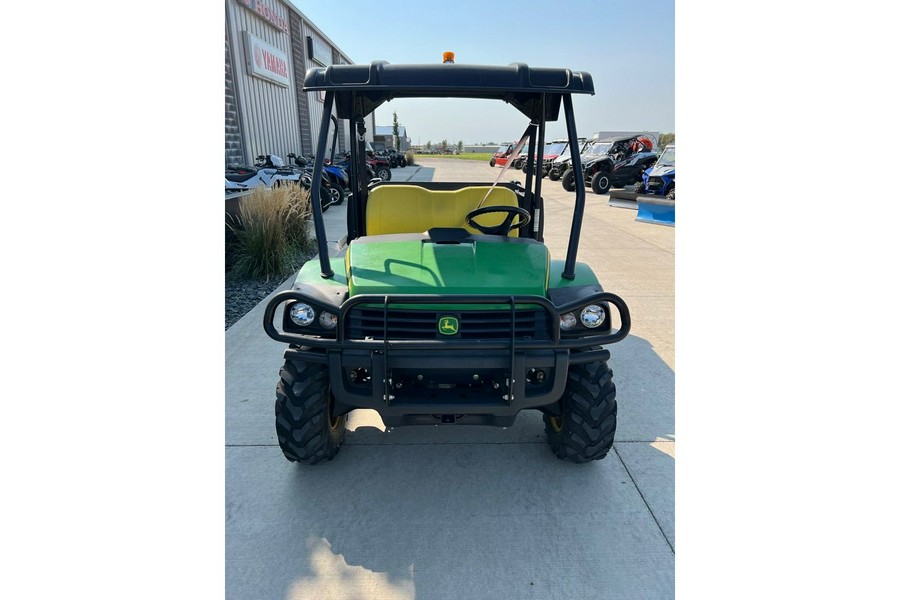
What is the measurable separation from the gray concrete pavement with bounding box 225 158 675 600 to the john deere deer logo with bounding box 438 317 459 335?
2.80ft

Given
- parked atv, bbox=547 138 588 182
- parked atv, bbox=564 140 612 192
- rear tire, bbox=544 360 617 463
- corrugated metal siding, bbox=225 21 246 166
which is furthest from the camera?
parked atv, bbox=547 138 588 182

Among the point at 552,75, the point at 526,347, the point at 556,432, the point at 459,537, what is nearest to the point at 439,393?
the point at 526,347

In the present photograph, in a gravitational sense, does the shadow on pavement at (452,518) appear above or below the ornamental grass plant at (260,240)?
below

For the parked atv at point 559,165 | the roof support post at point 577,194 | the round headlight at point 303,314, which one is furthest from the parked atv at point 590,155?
the round headlight at point 303,314

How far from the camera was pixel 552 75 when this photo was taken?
87.5 inches

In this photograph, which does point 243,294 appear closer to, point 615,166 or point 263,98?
point 263,98

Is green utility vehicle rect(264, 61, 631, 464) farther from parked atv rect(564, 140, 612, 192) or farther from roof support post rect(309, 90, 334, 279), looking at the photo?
parked atv rect(564, 140, 612, 192)

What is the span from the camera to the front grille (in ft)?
7.10

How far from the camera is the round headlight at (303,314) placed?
7.36 feet

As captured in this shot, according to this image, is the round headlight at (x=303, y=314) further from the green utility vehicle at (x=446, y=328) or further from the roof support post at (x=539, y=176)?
the roof support post at (x=539, y=176)

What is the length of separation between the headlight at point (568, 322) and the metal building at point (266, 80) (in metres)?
10.4

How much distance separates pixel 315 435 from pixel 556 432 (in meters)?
1.21

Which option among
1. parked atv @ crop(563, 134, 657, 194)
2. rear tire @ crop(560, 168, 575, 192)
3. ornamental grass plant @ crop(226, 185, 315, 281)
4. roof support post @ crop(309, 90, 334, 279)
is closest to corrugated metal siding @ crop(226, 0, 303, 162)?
ornamental grass plant @ crop(226, 185, 315, 281)

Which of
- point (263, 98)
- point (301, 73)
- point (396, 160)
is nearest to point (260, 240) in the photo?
point (263, 98)
